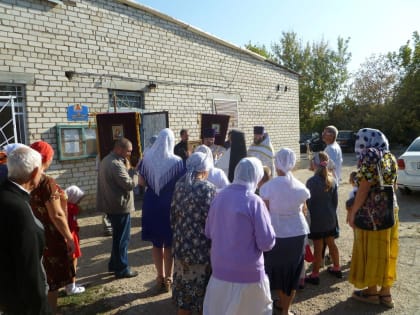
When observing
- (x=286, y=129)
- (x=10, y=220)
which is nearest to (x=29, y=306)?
(x=10, y=220)

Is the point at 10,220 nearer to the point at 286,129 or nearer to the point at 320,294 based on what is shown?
the point at 320,294

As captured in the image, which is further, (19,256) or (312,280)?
(312,280)

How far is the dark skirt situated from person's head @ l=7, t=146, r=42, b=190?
78.3 inches

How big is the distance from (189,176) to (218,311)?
1.04 m

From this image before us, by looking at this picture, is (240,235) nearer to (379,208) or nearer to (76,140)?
(379,208)

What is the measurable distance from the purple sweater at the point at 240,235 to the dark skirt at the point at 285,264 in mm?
528

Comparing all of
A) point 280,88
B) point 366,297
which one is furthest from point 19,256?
point 280,88

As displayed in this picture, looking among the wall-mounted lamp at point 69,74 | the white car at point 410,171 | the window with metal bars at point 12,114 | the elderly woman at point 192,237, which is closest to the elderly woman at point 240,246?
the elderly woman at point 192,237

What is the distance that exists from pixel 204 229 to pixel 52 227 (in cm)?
134

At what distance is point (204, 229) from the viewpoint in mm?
2684

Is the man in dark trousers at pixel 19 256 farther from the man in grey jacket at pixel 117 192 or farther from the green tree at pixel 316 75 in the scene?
the green tree at pixel 316 75

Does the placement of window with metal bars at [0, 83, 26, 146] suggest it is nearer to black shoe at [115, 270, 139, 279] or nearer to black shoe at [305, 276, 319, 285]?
black shoe at [115, 270, 139, 279]

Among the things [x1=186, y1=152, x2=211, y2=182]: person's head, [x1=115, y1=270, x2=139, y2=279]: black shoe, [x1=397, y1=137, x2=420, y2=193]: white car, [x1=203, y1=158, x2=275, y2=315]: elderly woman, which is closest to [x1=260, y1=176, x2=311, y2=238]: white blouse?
[x1=203, y1=158, x2=275, y2=315]: elderly woman

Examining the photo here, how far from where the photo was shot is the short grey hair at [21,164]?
82.3 inches
